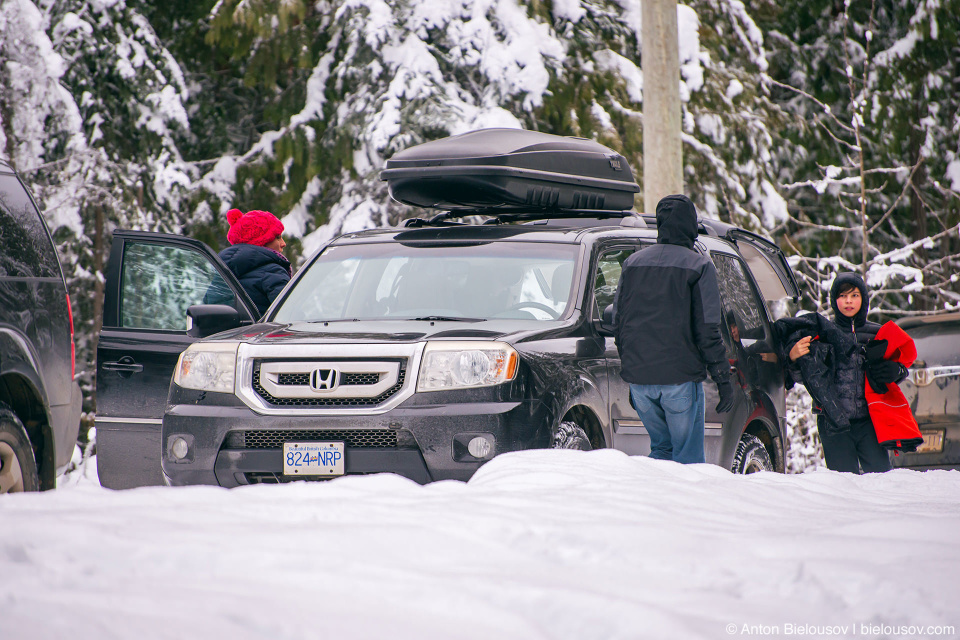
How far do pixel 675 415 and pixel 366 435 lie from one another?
5.88 ft

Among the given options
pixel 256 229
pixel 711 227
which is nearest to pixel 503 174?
pixel 711 227

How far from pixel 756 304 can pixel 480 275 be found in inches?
94.3

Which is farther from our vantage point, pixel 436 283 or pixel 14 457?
pixel 436 283

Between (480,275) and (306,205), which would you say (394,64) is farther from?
(480,275)

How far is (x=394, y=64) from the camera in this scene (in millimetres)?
14031

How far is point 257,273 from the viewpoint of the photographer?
293 inches

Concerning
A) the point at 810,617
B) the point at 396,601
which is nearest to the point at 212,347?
the point at 396,601

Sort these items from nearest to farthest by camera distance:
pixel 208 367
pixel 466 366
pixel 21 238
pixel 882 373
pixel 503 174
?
pixel 466 366 < pixel 21 238 < pixel 208 367 < pixel 503 174 < pixel 882 373

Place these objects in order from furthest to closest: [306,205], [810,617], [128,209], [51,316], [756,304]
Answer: [306,205] → [128,209] → [756,304] → [51,316] → [810,617]

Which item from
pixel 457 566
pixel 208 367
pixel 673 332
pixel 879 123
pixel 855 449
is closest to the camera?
pixel 457 566

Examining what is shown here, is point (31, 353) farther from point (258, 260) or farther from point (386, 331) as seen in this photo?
point (258, 260)

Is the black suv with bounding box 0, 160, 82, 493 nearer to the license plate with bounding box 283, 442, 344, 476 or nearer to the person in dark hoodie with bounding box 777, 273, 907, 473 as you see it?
the license plate with bounding box 283, 442, 344, 476

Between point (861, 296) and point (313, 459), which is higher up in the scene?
point (861, 296)

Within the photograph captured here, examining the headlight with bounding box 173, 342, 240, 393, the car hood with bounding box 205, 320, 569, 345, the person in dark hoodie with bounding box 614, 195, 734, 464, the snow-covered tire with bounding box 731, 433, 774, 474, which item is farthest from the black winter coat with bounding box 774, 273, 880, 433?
the headlight with bounding box 173, 342, 240, 393
